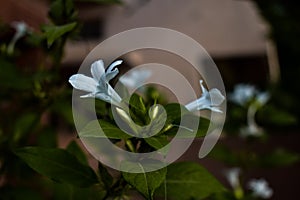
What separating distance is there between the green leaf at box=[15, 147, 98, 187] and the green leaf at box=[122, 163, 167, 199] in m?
0.11

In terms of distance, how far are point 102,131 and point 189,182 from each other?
0.65 feet

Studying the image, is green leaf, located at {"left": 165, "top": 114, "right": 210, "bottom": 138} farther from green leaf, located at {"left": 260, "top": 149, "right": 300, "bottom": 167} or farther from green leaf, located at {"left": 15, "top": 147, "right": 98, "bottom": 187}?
green leaf, located at {"left": 260, "top": 149, "right": 300, "bottom": 167}

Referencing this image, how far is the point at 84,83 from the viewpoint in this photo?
484 mm

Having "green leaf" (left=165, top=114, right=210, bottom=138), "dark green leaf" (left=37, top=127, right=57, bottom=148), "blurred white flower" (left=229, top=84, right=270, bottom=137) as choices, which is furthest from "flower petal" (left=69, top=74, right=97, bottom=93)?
"blurred white flower" (left=229, top=84, right=270, bottom=137)

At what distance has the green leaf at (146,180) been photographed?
1.48ft

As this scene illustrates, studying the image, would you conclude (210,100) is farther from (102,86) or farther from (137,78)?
(137,78)

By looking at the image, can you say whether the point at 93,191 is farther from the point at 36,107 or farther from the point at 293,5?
the point at 293,5

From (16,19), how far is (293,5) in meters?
3.55

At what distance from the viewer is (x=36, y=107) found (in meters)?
0.82

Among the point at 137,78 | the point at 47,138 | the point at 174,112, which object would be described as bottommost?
the point at 47,138

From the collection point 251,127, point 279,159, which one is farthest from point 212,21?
point 279,159

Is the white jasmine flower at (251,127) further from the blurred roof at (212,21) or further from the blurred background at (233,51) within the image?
the blurred roof at (212,21)

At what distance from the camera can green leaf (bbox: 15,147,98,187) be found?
538 millimetres

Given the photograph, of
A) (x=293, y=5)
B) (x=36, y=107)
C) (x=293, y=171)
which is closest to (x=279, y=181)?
(x=293, y=171)
